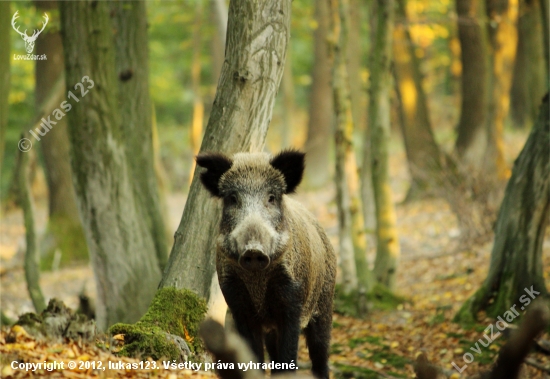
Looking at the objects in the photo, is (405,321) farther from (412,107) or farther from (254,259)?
(412,107)

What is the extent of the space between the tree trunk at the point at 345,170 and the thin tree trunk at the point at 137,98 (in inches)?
112

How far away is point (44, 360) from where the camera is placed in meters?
4.73

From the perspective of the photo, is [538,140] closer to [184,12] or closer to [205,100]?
[184,12]

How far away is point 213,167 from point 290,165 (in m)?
0.67

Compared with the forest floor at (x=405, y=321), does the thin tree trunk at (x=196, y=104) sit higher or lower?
higher

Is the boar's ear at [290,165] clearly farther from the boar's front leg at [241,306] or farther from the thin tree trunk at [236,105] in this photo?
the thin tree trunk at [236,105]

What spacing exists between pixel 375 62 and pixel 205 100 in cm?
2356

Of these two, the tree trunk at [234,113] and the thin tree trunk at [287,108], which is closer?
the tree trunk at [234,113]

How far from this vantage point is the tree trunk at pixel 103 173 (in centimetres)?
868

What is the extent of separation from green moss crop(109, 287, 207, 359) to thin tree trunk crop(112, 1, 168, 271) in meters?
3.85

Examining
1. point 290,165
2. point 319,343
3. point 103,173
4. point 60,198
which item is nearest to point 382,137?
point 103,173

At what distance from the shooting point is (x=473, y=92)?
19516 mm

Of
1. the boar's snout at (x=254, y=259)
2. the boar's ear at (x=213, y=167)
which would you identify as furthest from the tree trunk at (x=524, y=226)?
the boar's snout at (x=254, y=259)

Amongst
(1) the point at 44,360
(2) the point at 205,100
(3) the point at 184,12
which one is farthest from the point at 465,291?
(2) the point at 205,100
